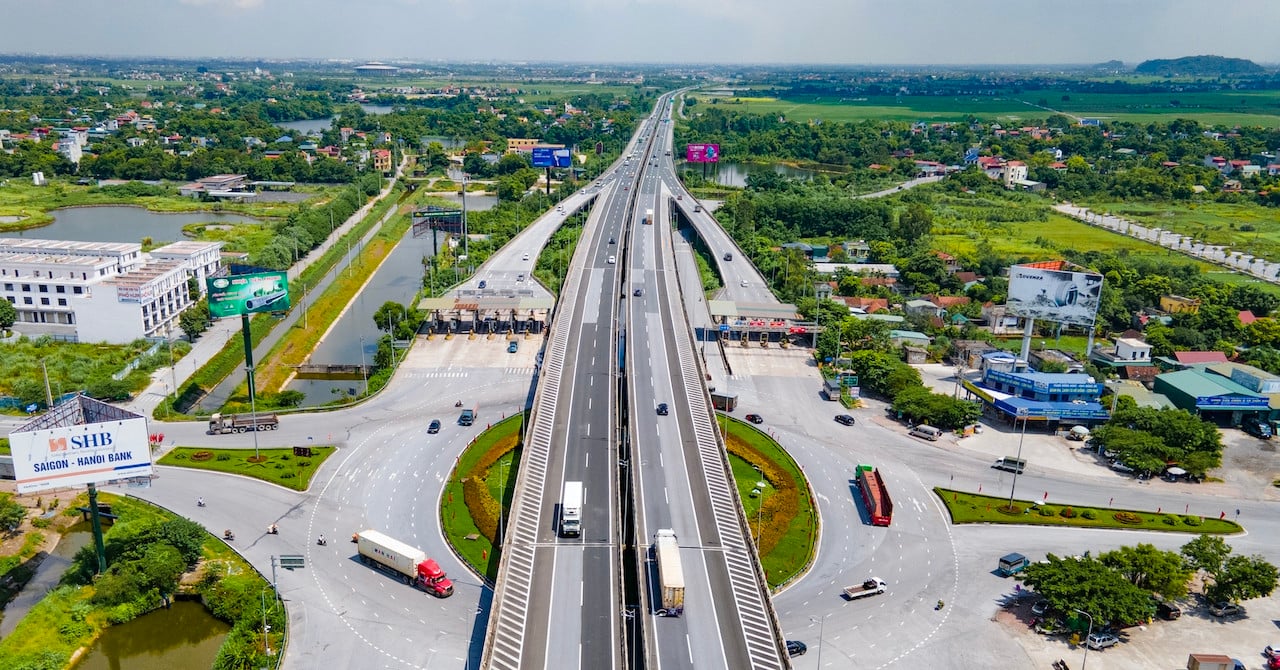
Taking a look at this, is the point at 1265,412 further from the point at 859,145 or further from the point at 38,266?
the point at 859,145

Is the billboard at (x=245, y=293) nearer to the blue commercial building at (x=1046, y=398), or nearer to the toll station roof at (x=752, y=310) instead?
the toll station roof at (x=752, y=310)

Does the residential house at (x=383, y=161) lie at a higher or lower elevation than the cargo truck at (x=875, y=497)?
higher

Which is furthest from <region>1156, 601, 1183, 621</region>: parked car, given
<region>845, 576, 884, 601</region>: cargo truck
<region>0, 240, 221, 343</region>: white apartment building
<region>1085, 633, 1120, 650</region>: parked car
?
<region>0, 240, 221, 343</region>: white apartment building

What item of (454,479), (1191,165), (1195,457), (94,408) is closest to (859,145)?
(1191,165)

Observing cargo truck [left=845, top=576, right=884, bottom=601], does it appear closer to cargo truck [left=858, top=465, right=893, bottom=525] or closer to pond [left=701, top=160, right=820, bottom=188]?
cargo truck [left=858, top=465, right=893, bottom=525]

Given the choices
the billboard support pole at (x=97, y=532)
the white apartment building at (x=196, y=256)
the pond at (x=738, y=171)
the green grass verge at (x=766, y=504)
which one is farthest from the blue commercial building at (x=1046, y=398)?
the pond at (x=738, y=171)

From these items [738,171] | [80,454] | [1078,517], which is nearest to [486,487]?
[80,454]

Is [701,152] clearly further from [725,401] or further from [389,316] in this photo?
[725,401]
